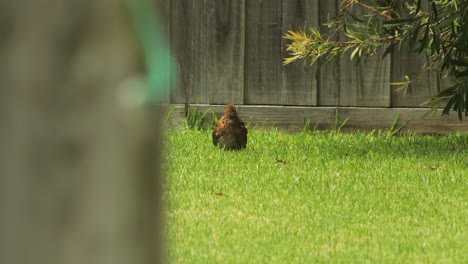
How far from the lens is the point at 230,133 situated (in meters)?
7.46

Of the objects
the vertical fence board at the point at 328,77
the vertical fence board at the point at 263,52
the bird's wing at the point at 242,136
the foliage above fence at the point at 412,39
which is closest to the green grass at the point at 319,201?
the bird's wing at the point at 242,136

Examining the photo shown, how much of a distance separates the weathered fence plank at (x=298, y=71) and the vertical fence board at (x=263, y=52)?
0.18 ft

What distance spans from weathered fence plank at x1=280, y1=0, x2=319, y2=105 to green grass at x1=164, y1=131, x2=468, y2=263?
2.40 feet

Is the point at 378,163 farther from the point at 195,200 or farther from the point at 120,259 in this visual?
the point at 120,259

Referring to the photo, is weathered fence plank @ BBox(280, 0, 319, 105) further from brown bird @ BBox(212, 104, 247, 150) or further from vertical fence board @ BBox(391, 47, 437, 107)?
brown bird @ BBox(212, 104, 247, 150)

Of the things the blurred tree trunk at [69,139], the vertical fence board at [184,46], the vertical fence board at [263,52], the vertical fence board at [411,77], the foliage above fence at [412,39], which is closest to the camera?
the blurred tree trunk at [69,139]

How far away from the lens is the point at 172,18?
30.0 feet

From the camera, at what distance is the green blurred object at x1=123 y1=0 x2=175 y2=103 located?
153 cm

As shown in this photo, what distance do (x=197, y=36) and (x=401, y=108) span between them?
1.97 metres

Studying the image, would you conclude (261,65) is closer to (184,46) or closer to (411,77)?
(184,46)

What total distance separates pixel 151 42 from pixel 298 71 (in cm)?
745

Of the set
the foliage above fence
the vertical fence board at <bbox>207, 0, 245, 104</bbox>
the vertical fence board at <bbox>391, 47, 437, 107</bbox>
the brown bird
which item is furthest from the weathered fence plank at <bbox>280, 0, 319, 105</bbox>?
the brown bird

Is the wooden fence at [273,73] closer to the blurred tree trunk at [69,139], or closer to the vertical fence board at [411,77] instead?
the vertical fence board at [411,77]

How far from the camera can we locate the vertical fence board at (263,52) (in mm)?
8977
